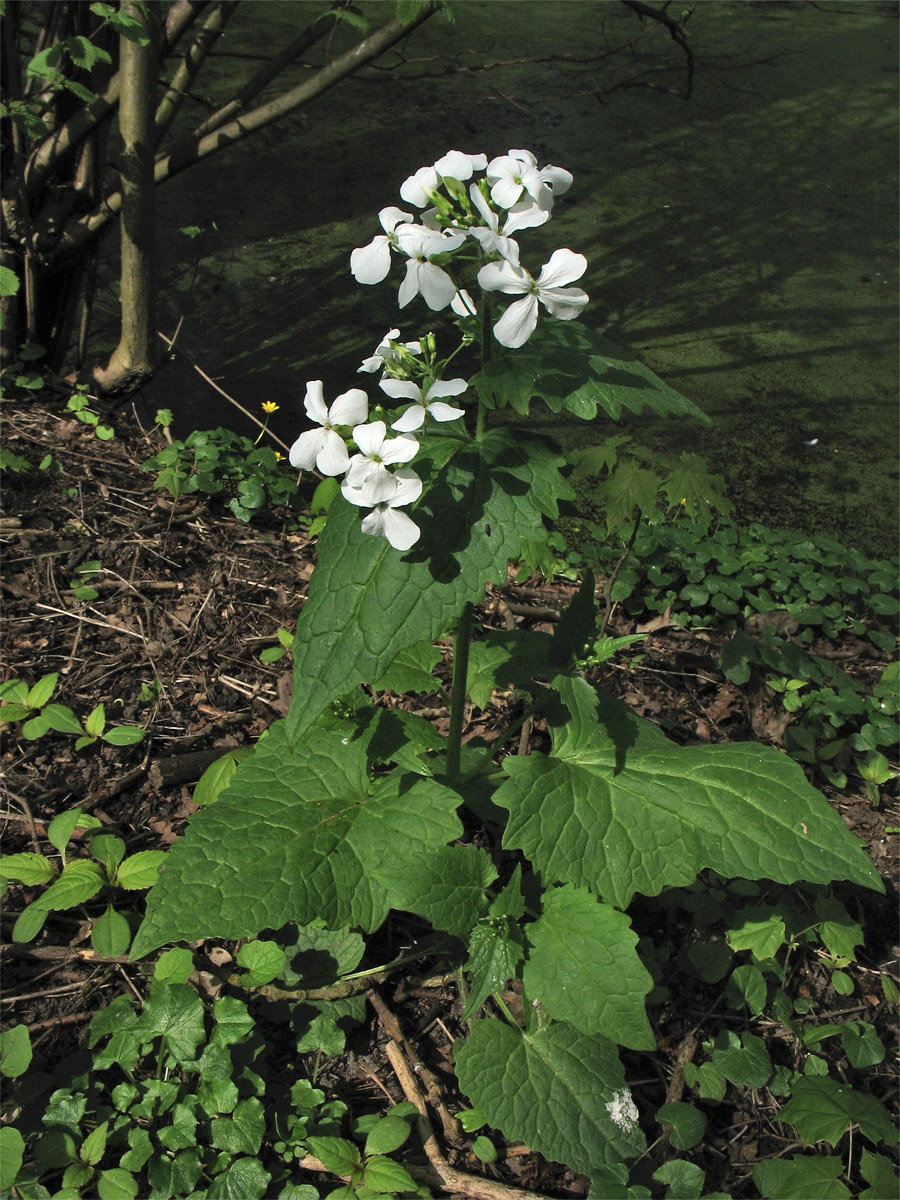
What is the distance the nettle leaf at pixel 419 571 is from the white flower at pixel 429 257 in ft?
0.73

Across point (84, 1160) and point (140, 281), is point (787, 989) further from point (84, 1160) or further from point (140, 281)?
point (140, 281)

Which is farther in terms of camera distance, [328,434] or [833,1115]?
[833,1115]

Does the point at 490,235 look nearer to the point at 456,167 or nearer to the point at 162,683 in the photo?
the point at 456,167

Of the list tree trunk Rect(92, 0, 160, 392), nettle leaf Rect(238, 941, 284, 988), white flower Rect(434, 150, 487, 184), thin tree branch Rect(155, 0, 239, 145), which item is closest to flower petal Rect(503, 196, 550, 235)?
white flower Rect(434, 150, 487, 184)

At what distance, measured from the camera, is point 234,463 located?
2699mm

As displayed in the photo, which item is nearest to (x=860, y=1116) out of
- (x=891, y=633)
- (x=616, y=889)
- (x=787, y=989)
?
(x=787, y=989)

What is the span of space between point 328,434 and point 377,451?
88mm

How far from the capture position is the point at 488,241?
1095mm

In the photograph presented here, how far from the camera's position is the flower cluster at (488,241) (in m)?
1.09

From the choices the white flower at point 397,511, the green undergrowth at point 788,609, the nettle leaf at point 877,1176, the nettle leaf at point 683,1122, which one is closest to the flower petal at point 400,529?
the white flower at point 397,511

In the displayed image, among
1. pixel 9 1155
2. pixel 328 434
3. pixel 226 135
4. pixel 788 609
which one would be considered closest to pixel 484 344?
pixel 328 434

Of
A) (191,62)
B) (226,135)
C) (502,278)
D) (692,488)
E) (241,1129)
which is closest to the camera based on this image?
(502,278)

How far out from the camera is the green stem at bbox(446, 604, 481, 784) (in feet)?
4.57

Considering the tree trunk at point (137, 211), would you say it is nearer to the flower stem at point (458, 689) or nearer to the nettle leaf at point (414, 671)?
the nettle leaf at point (414, 671)
